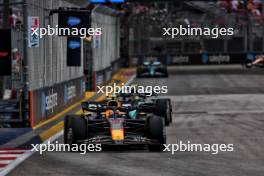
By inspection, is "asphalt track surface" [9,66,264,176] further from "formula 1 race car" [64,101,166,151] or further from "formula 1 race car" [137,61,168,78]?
"formula 1 race car" [137,61,168,78]

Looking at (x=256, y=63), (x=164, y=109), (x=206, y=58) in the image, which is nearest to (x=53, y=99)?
(x=164, y=109)

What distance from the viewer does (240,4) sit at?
8212cm

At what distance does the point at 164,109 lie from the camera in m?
21.5

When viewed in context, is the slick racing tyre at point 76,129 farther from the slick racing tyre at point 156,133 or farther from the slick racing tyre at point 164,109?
the slick racing tyre at point 164,109

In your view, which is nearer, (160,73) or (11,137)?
(11,137)

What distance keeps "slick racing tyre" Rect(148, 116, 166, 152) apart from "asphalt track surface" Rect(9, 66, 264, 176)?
0.26 metres

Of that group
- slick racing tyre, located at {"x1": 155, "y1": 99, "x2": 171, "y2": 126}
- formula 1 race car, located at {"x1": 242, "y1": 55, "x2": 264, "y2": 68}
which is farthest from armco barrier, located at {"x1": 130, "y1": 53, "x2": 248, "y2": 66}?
slick racing tyre, located at {"x1": 155, "y1": 99, "x2": 171, "y2": 126}

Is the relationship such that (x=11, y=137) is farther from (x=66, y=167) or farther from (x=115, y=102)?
(x=66, y=167)

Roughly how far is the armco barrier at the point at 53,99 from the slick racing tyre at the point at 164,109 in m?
3.28

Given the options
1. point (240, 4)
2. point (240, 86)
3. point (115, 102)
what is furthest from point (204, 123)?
point (240, 4)

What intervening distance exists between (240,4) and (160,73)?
33.2 meters

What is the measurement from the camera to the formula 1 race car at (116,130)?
15703 mm

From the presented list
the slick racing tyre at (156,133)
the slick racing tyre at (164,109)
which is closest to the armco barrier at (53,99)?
the slick racing tyre at (164,109)

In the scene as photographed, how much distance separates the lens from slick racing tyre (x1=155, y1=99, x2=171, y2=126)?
70.4 feet
